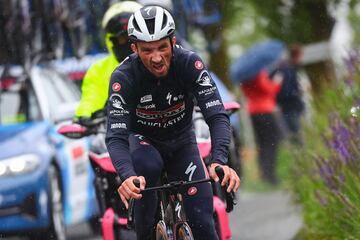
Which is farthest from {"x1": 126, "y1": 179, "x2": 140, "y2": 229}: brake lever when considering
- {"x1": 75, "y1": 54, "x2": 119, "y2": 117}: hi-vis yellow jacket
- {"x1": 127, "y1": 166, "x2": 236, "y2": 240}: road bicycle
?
{"x1": 75, "y1": 54, "x2": 119, "y2": 117}: hi-vis yellow jacket

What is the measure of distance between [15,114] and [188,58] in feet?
19.3

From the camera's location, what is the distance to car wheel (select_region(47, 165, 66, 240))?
11.8m

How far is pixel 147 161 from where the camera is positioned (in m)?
7.20

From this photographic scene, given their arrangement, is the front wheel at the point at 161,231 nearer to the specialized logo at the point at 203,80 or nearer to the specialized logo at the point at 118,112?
the specialized logo at the point at 118,112

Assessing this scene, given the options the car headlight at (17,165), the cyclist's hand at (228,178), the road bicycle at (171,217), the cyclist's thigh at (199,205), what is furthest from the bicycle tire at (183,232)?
the car headlight at (17,165)

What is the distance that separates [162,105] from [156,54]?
446mm

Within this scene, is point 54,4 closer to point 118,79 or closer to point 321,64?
point 321,64

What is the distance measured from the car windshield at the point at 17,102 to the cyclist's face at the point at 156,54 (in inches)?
223

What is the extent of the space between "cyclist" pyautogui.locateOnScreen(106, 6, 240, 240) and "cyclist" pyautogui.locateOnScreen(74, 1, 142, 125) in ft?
5.56

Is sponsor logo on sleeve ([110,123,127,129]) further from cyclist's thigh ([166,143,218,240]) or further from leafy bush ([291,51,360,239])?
leafy bush ([291,51,360,239])

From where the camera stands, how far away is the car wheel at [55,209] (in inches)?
466

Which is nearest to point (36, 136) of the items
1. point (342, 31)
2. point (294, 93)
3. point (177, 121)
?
point (177, 121)

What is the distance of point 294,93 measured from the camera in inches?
677

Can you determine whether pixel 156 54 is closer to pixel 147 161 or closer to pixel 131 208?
pixel 147 161
